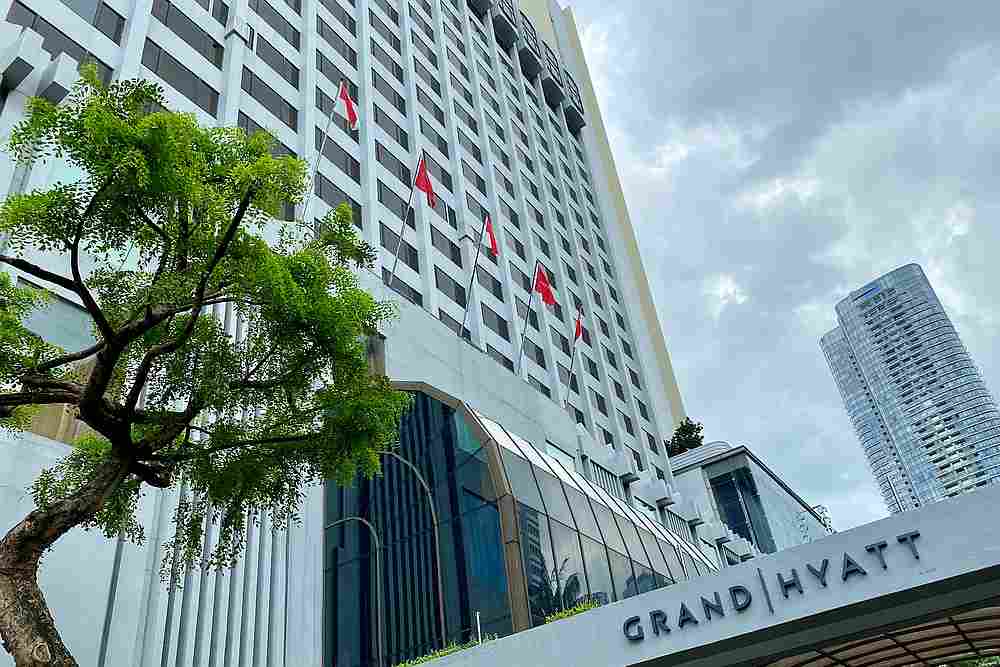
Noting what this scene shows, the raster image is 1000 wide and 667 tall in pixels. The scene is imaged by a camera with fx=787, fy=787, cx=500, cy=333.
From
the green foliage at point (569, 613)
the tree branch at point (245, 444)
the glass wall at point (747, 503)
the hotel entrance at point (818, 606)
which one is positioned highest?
the glass wall at point (747, 503)

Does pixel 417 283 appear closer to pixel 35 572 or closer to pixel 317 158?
pixel 317 158

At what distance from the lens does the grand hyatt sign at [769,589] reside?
8969 mm

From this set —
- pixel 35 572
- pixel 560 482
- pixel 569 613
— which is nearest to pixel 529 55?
pixel 560 482

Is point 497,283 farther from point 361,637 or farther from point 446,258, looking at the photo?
point 361,637

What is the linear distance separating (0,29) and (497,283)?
2337 centimetres

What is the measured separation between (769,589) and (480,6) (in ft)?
170

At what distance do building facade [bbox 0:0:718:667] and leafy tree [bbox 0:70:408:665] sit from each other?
94.3 inches

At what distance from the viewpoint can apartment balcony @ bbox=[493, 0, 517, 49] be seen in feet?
181

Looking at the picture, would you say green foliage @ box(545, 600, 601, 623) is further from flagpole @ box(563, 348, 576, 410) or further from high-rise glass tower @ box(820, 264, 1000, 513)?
high-rise glass tower @ box(820, 264, 1000, 513)

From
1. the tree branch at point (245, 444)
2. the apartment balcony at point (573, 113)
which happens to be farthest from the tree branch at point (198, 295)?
the apartment balcony at point (573, 113)

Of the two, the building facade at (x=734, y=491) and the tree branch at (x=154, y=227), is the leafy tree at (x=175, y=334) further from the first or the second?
the building facade at (x=734, y=491)

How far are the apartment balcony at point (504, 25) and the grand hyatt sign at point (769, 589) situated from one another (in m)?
51.6

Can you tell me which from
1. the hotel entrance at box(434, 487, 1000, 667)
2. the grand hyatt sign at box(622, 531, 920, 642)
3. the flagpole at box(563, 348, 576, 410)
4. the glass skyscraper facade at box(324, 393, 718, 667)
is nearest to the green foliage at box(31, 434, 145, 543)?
the hotel entrance at box(434, 487, 1000, 667)

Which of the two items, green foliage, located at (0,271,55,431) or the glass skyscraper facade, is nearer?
green foliage, located at (0,271,55,431)
